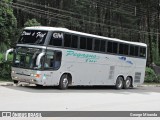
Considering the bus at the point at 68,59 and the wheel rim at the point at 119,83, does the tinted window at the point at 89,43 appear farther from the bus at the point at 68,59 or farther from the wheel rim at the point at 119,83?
the wheel rim at the point at 119,83

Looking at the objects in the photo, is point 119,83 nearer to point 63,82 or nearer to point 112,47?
point 112,47

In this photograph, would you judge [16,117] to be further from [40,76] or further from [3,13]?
[3,13]

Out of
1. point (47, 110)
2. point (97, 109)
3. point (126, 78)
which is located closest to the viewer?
point (47, 110)

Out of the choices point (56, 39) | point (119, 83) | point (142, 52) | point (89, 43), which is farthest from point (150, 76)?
point (56, 39)

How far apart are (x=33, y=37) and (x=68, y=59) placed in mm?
2764

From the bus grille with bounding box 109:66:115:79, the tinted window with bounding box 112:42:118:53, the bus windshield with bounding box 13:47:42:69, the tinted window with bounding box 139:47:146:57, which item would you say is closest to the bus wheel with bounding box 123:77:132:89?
the bus grille with bounding box 109:66:115:79

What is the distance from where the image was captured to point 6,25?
4025 cm

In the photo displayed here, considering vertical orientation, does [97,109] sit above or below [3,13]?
below

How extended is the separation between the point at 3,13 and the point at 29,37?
14948 millimetres

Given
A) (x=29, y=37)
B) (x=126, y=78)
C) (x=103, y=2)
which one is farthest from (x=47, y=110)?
(x=103, y=2)

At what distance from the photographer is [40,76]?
2344cm

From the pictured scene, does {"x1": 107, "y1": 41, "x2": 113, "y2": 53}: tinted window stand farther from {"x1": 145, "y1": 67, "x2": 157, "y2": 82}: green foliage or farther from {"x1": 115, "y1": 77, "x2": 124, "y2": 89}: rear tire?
{"x1": 145, "y1": 67, "x2": 157, "y2": 82}: green foliage

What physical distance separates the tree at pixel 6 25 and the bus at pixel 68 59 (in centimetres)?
1289

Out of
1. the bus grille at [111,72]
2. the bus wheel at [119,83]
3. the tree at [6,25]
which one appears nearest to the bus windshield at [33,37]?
the bus grille at [111,72]
